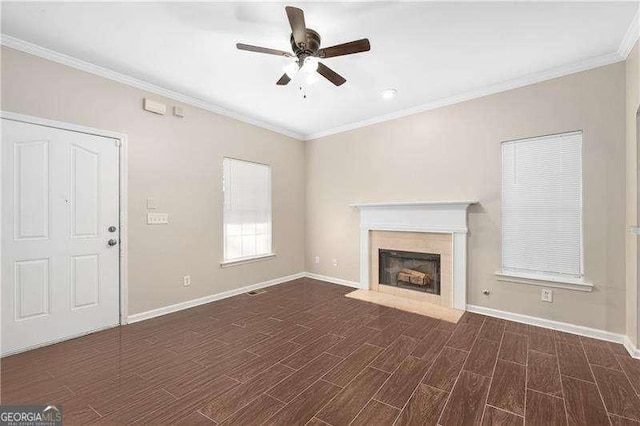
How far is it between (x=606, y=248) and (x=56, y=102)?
569 centimetres

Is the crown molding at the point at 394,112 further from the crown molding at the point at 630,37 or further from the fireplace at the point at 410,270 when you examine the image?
the fireplace at the point at 410,270

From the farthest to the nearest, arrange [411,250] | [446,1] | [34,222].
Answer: [411,250]
[34,222]
[446,1]

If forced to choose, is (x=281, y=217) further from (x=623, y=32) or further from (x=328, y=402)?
(x=623, y=32)

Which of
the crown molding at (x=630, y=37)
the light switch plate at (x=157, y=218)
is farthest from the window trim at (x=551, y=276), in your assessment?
the light switch plate at (x=157, y=218)

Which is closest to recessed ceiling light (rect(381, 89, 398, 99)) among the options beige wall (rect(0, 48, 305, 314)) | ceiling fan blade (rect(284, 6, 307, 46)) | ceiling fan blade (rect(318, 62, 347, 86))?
ceiling fan blade (rect(318, 62, 347, 86))

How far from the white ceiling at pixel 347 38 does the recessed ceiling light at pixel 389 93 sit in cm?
7

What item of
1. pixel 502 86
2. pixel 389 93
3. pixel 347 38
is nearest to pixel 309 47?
pixel 347 38

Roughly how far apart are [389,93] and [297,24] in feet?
6.46

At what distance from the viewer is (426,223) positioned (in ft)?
12.7

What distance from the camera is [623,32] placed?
7.83 feet

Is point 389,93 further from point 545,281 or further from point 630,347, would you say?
point 630,347

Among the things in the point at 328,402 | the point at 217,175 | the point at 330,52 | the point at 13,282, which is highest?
the point at 330,52

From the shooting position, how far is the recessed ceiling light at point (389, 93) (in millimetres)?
3507

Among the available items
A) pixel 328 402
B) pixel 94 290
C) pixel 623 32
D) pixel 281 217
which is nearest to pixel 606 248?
pixel 623 32
